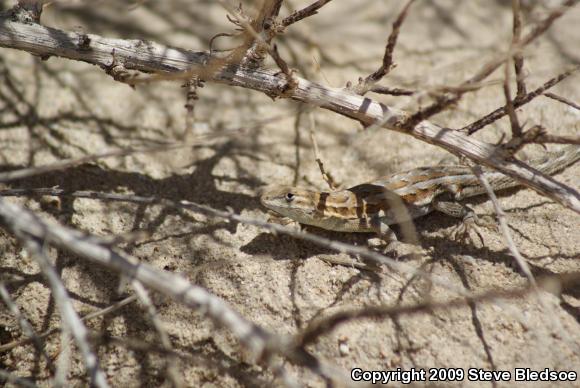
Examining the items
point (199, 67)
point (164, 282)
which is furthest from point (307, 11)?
point (164, 282)

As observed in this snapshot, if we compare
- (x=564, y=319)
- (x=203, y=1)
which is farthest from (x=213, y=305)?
(x=203, y=1)

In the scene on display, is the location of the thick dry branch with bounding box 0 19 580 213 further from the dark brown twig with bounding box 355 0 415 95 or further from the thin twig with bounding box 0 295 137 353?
the thin twig with bounding box 0 295 137 353

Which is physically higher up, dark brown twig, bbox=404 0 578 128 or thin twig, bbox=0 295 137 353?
dark brown twig, bbox=404 0 578 128

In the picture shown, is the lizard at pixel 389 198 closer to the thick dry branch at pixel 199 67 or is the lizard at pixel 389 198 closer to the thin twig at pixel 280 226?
the thin twig at pixel 280 226

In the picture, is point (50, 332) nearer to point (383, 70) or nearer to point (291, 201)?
point (291, 201)

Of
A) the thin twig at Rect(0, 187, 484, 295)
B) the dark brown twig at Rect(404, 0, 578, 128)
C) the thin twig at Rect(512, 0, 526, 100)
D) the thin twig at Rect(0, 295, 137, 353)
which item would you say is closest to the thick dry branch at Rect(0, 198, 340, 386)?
the thin twig at Rect(0, 187, 484, 295)
